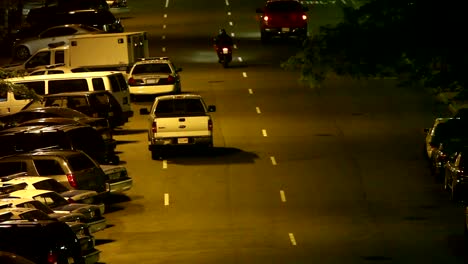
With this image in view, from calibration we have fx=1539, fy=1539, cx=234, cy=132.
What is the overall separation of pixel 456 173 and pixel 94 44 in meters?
23.1

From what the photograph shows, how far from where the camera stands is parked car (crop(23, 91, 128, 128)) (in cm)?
4656

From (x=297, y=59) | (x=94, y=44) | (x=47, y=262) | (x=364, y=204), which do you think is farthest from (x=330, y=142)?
(x=47, y=262)

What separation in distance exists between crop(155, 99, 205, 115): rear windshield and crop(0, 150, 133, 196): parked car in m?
8.36

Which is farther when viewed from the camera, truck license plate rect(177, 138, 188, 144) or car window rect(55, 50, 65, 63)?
car window rect(55, 50, 65, 63)

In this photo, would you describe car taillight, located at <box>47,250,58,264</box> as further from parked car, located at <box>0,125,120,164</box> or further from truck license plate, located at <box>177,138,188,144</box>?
truck license plate, located at <box>177,138,188,144</box>

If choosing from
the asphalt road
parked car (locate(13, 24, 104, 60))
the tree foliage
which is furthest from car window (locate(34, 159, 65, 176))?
parked car (locate(13, 24, 104, 60))

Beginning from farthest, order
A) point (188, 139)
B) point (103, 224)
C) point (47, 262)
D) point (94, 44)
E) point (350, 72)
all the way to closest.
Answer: point (94, 44) < point (188, 139) < point (103, 224) < point (350, 72) < point (47, 262)

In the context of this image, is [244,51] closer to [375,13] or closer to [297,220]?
[297,220]

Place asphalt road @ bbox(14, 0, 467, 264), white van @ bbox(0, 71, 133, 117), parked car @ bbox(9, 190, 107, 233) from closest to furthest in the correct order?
parked car @ bbox(9, 190, 107, 233) < asphalt road @ bbox(14, 0, 467, 264) < white van @ bbox(0, 71, 133, 117)

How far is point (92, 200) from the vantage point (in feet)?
112

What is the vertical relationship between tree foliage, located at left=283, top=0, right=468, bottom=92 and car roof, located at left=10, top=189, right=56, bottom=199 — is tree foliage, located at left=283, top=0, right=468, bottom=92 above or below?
above

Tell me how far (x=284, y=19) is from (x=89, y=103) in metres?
22.0

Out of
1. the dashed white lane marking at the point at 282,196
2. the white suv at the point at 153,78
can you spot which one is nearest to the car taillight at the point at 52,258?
the dashed white lane marking at the point at 282,196

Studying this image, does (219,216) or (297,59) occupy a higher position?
(297,59)
